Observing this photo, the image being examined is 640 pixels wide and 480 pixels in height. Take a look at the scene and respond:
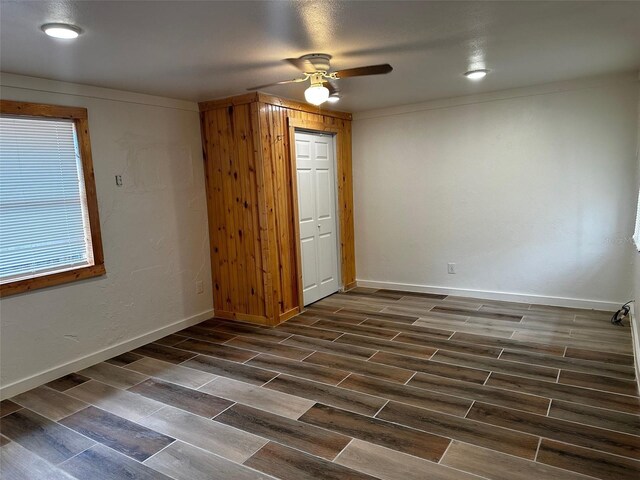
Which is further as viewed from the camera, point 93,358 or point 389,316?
point 389,316

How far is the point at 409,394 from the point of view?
2889 mm

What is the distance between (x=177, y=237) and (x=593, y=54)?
12.8 feet

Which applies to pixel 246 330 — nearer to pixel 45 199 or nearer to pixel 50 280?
pixel 50 280

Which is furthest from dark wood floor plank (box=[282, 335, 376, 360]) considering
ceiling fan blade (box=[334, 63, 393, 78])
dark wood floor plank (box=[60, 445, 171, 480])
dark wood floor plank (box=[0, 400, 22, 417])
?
ceiling fan blade (box=[334, 63, 393, 78])

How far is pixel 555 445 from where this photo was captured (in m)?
2.27

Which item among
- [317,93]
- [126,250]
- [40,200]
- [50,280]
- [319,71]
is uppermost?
[319,71]

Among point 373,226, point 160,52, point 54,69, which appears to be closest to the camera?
point 160,52

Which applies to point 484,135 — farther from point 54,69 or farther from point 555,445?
point 54,69

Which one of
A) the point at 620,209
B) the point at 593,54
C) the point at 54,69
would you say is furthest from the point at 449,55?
the point at 54,69

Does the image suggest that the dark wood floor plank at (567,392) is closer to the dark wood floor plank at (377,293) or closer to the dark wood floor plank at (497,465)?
the dark wood floor plank at (497,465)

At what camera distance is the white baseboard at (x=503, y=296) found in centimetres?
438

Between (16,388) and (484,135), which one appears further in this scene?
(484,135)

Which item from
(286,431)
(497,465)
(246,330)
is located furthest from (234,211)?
(497,465)

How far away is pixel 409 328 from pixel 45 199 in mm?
3291
